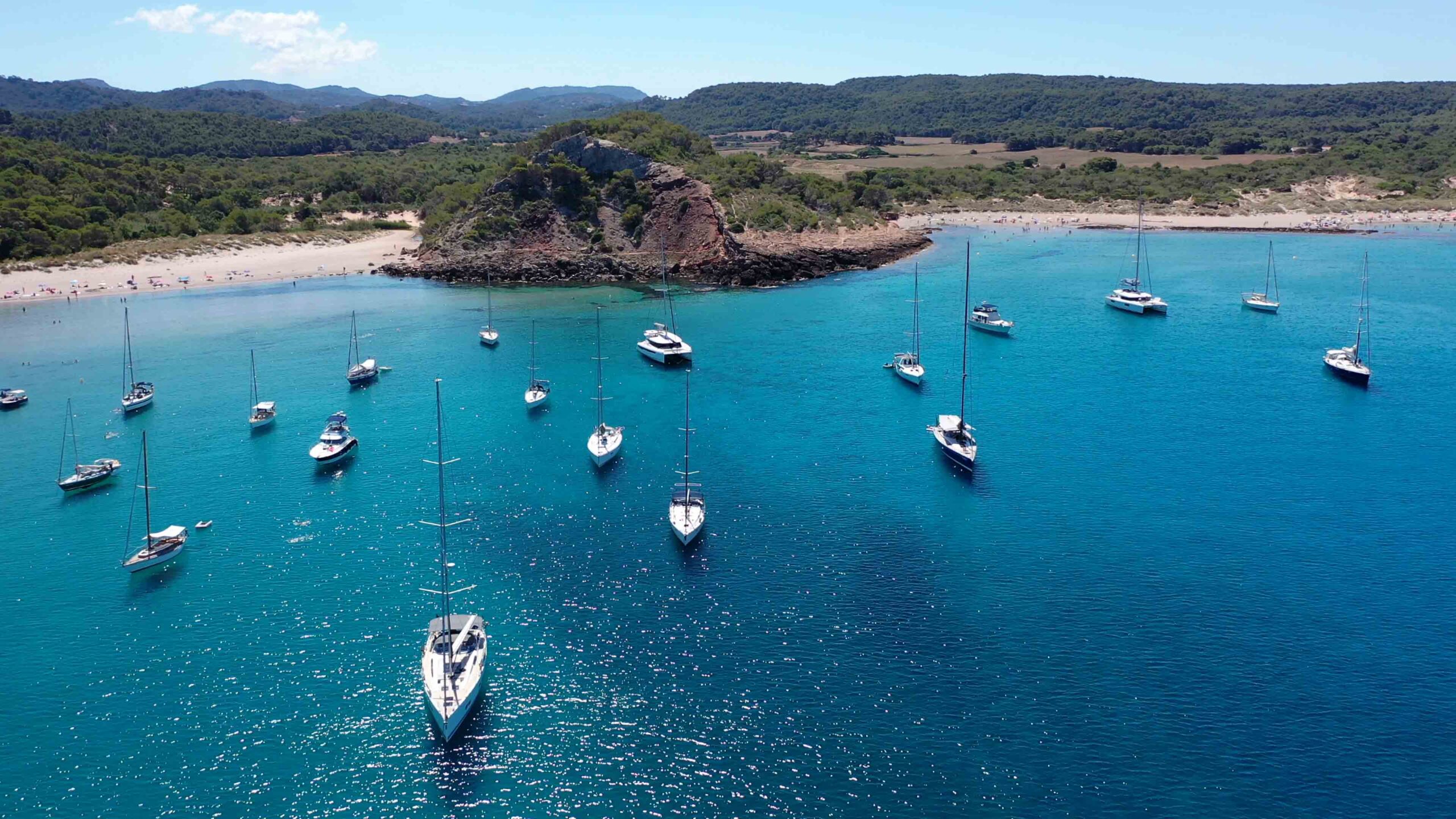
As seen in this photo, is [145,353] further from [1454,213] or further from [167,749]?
[1454,213]

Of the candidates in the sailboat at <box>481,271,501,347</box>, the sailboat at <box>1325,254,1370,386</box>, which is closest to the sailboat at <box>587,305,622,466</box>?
the sailboat at <box>481,271,501,347</box>

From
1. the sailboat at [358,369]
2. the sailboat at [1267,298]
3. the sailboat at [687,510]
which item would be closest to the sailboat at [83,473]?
the sailboat at [358,369]

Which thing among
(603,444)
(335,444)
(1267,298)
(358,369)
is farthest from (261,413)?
(1267,298)

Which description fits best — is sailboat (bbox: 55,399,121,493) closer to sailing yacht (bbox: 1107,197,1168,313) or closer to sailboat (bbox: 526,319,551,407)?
sailboat (bbox: 526,319,551,407)

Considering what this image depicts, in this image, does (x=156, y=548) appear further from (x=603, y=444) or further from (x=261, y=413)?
(x=603, y=444)

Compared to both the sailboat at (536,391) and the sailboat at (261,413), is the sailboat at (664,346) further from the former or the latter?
the sailboat at (261,413)

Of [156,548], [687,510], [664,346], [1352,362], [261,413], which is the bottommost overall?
[156,548]
